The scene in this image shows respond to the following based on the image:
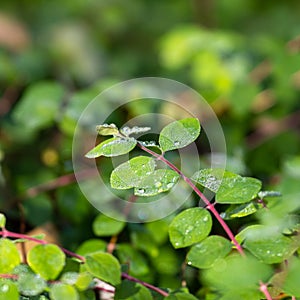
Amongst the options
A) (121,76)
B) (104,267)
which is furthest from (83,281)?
(121,76)

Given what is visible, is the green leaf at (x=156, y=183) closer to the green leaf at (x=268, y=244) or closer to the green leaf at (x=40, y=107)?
the green leaf at (x=268, y=244)

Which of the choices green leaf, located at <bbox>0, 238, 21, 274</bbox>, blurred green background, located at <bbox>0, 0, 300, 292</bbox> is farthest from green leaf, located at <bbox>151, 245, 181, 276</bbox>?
green leaf, located at <bbox>0, 238, 21, 274</bbox>

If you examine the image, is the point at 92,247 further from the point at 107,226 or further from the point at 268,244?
the point at 268,244

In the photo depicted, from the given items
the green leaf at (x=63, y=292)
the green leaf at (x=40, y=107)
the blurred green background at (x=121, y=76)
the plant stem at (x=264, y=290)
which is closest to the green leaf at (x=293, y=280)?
the plant stem at (x=264, y=290)

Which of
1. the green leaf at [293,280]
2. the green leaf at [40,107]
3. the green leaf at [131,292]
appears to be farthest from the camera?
the green leaf at [40,107]

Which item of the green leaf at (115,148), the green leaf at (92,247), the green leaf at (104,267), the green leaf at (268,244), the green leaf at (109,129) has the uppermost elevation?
the green leaf at (109,129)

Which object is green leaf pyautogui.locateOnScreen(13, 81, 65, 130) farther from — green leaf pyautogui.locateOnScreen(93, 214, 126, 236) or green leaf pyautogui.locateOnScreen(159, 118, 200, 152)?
green leaf pyautogui.locateOnScreen(159, 118, 200, 152)

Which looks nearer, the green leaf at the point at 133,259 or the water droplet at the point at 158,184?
the water droplet at the point at 158,184
